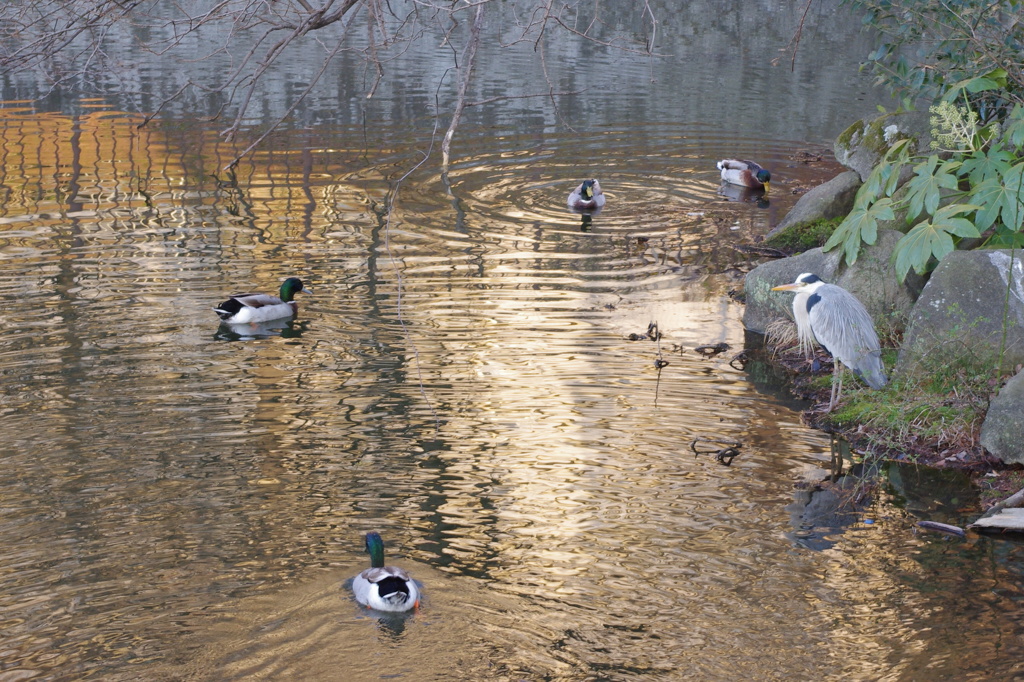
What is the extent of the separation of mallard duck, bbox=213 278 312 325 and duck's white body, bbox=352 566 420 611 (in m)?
5.03

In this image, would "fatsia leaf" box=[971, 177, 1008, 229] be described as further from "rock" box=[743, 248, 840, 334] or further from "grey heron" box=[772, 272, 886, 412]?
"rock" box=[743, 248, 840, 334]

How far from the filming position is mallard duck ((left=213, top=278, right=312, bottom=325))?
10.4 metres

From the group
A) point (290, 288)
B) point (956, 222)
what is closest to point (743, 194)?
point (956, 222)

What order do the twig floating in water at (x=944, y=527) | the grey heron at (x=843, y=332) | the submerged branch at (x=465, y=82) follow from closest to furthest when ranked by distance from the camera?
the submerged branch at (x=465, y=82), the twig floating in water at (x=944, y=527), the grey heron at (x=843, y=332)

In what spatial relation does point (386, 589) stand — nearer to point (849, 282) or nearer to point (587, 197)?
point (849, 282)

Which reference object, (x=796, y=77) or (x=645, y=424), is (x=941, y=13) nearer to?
(x=645, y=424)

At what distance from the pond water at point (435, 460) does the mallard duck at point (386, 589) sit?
102 millimetres

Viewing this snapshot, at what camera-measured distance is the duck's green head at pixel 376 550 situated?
6.11 m

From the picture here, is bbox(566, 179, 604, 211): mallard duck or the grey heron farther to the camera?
bbox(566, 179, 604, 211): mallard duck

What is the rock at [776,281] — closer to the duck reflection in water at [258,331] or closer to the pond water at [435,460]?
the pond water at [435,460]

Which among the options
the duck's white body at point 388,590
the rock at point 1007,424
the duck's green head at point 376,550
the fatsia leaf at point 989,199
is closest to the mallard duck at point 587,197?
the fatsia leaf at point 989,199

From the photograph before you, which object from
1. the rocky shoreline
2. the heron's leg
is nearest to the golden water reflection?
the heron's leg

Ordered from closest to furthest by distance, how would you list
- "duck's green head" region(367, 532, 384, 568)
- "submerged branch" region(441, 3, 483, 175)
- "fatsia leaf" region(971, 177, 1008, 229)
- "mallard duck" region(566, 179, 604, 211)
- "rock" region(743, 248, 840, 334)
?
"submerged branch" region(441, 3, 483, 175) < "duck's green head" region(367, 532, 384, 568) < "fatsia leaf" region(971, 177, 1008, 229) < "rock" region(743, 248, 840, 334) < "mallard duck" region(566, 179, 604, 211)

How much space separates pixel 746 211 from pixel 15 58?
10468 mm
